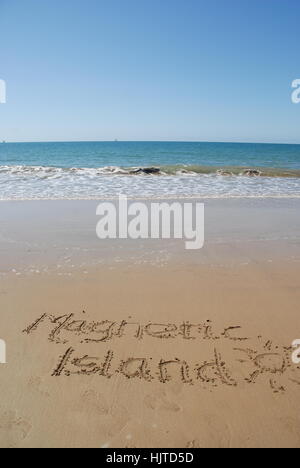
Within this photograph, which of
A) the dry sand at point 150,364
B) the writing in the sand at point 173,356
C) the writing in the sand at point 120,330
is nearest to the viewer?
the dry sand at point 150,364

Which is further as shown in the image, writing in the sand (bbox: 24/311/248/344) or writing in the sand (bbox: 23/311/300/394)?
writing in the sand (bbox: 24/311/248/344)

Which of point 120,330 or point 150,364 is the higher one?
point 120,330

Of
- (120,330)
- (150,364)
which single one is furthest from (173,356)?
(120,330)

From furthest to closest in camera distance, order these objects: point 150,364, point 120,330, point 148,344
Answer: point 120,330 < point 148,344 < point 150,364

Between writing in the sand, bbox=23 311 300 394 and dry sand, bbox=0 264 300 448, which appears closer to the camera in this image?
dry sand, bbox=0 264 300 448

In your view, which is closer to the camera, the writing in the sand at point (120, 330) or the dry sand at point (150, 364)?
the dry sand at point (150, 364)

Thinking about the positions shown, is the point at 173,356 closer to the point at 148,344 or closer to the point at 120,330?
the point at 148,344

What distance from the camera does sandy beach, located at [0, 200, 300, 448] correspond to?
2.82 meters

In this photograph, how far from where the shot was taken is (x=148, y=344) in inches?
153

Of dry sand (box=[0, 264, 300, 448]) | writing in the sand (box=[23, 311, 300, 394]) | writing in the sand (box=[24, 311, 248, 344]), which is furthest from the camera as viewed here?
writing in the sand (box=[24, 311, 248, 344])

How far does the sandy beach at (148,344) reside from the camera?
2824 mm

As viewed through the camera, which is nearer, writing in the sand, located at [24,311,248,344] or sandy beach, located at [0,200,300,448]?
sandy beach, located at [0,200,300,448]

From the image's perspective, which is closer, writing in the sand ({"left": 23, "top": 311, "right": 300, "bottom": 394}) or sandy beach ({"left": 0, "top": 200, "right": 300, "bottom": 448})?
sandy beach ({"left": 0, "top": 200, "right": 300, "bottom": 448})

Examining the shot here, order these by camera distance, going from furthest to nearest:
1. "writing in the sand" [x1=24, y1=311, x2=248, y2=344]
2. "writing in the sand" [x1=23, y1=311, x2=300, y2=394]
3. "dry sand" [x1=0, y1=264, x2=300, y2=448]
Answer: "writing in the sand" [x1=24, y1=311, x2=248, y2=344], "writing in the sand" [x1=23, y1=311, x2=300, y2=394], "dry sand" [x1=0, y1=264, x2=300, y2=448]
